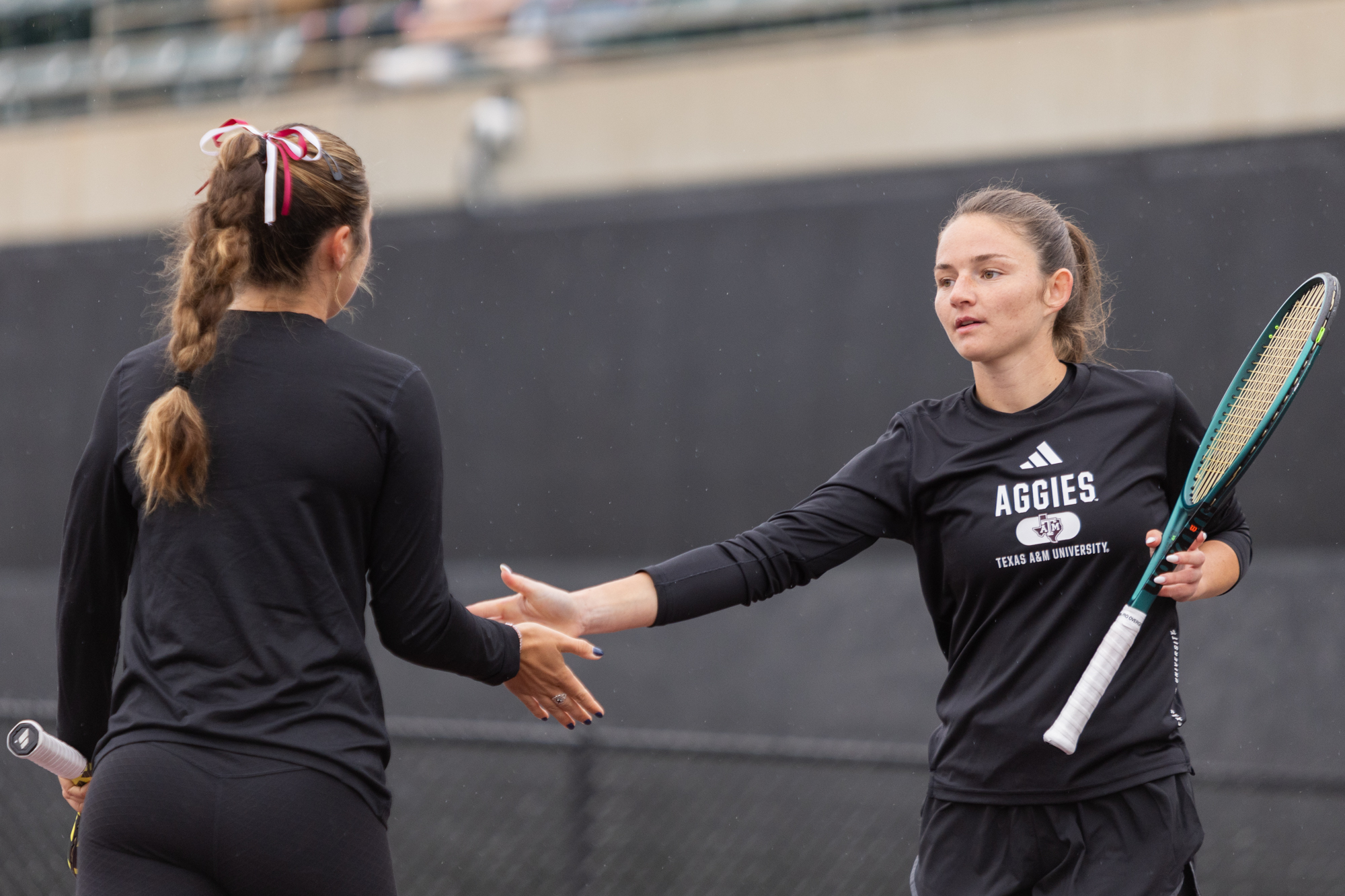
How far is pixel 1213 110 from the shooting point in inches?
298

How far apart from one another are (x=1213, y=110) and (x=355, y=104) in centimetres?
531

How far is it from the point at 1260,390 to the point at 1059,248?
0.49 meters

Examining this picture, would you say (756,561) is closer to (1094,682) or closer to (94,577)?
(1094,682)

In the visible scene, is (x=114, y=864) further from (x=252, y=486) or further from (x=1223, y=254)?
(x=1223, y=254)

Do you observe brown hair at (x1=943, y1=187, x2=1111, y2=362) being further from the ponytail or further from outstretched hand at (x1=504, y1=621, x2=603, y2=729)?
the ponytail

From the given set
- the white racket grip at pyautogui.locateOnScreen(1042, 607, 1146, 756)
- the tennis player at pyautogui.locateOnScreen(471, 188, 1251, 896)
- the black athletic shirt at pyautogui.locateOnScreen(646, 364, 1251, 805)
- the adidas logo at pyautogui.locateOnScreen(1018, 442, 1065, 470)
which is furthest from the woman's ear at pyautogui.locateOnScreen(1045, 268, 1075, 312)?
the white racket grip at pyautogui.locateOnScreen(1042, 607, 1146, 756)

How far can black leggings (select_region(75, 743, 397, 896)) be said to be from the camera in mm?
1791

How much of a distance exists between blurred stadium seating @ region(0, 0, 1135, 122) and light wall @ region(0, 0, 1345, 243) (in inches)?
5.3

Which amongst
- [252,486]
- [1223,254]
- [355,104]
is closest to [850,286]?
[1223,254]

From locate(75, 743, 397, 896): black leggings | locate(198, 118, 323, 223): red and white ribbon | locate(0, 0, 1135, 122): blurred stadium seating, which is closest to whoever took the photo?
locate(75, 743, 397, 896): black leggings

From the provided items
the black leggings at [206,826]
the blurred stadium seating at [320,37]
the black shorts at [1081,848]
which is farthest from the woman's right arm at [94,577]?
the blurred stadium seating at [320,37]

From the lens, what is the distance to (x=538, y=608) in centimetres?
257

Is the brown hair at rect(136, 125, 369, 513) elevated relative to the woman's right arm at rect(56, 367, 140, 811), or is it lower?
elevated

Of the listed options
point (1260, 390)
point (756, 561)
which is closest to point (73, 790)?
point (756, 561)
